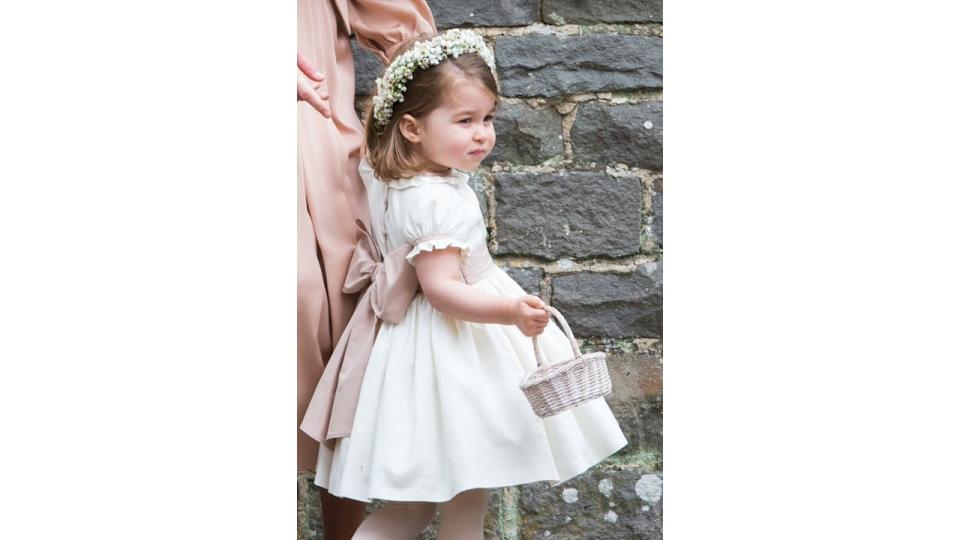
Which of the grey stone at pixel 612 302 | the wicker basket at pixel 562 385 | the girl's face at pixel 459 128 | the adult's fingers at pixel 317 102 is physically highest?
the adult's fingers at pixel 317 102

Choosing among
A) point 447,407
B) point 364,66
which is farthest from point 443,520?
point 364,66

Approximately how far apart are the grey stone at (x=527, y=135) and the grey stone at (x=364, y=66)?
0.90ft

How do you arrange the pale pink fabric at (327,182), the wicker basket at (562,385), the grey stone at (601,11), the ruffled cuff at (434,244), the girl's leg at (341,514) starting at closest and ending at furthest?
the wicker basket at (562,385) < the ruffled cuff at (434,244) < the pale pink fabric at (327,182) < the girl's leg at (341,514) < the grey stone at (601,11)

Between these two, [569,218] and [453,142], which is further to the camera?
[569,218]

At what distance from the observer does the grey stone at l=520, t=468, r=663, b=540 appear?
2395 millimetres

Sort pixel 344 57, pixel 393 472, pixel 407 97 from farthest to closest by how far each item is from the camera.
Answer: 1. pixel 344 57
2. pixel 407 97
3. pixel 393 472

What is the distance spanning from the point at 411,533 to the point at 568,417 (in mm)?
356

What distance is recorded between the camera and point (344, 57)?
230cm

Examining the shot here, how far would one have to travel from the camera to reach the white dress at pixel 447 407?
73.5 inches

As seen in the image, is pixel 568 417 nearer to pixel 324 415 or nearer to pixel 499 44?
pixel 324 415

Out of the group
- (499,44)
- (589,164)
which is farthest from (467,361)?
(499,44)

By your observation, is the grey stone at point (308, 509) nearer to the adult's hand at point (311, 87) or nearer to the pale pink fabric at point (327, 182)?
the pale pink fabric at point (327, 182)

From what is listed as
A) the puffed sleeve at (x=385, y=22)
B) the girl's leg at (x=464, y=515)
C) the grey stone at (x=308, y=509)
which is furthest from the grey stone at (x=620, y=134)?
the grey stone at (x=308, y=509)

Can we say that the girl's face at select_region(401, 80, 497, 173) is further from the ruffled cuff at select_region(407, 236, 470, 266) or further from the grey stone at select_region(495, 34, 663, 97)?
the grey stone at select_region(495, 34, 663, 97)
